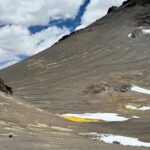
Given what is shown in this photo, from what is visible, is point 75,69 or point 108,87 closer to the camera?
point 108,87

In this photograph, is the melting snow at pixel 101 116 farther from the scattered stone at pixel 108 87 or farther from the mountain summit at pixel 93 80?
the scattered stone at pixel 108 87

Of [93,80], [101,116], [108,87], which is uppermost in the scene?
[93,80]

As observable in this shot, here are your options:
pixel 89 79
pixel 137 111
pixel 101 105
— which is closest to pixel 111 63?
pixel 89 79

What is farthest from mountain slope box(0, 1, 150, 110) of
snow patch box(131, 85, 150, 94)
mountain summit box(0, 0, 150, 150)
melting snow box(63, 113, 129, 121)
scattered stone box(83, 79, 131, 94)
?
melting snow box(63, 113, 129, 121)

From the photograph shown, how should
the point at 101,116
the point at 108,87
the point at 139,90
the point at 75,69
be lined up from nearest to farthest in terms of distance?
the point at 101,116
the point at 108,87
the point at 139,90
the point at 75,69

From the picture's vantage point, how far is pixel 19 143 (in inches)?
1209

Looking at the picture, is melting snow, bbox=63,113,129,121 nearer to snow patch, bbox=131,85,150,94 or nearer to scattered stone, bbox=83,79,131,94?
scattered stone, bbox=83,79,131,94

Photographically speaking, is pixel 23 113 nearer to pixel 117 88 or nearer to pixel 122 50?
pixel 117 88

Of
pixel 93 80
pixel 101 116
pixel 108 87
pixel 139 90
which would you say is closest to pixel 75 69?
pixel 93 80

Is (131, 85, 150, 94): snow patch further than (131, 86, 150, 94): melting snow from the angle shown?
Yes

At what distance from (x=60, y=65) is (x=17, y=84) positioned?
27851 mm

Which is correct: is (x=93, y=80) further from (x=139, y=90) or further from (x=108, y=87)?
(x=139, y=90)

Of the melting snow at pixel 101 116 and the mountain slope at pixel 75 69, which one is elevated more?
the mountain slope at pixel 75 69

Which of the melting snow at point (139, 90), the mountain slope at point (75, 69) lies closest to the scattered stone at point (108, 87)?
the melting snow at point (139, 90)
